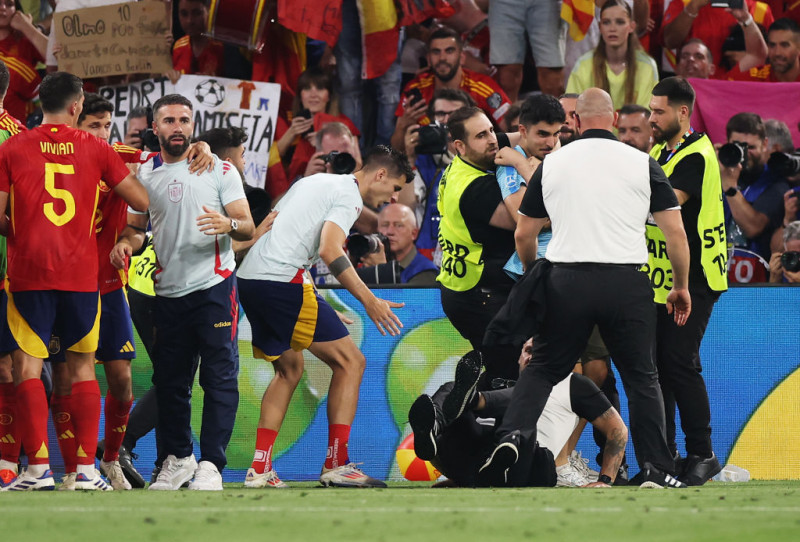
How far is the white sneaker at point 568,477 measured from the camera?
261 inches

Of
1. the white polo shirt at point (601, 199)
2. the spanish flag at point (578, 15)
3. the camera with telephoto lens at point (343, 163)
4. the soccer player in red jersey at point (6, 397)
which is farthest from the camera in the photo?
the spanish flag at point (578, 15)

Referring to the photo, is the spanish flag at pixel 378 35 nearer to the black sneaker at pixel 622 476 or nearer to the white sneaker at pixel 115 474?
the black sneaker at pixel 622 476

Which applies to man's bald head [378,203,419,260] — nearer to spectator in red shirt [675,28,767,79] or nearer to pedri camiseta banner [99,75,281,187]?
pedri camiseta banner [99,75,281,187]

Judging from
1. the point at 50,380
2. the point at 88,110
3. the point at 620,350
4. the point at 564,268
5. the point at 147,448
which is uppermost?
the point at 88,110

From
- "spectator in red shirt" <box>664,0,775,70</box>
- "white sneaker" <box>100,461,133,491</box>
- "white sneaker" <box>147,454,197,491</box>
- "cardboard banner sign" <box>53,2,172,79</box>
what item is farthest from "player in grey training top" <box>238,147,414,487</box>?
"spectator in red shirt" <box>664,0,775,70</box>

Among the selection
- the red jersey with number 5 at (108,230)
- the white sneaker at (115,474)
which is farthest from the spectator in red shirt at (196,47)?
the white sneaker at (115,474)

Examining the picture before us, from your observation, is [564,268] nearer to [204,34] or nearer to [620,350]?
[620,350]

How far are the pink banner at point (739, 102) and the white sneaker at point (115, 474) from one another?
5.44 meters

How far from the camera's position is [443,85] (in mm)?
9750

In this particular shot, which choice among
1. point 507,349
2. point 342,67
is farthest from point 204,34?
point 507,349

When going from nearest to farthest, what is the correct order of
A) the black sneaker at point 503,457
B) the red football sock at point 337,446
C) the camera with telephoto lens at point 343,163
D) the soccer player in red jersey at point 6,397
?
1. the black sneaker at point 503,457
2. the soccer player in red jersey at point 6,397
3. the red football sock at point 337,446
4. the camera with telephoto lens at point 343,163

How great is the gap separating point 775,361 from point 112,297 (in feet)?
13.9

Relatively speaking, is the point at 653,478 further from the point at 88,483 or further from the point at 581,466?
the point at 88,483

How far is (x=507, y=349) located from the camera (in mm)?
6715
